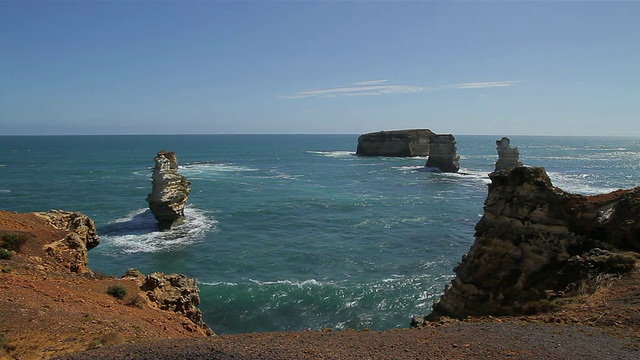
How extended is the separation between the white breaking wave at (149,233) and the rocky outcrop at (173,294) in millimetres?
16378

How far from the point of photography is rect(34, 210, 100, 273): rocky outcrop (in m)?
18.2

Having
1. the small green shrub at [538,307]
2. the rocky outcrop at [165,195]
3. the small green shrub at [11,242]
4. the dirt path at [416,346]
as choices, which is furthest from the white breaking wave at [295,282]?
the rocky outcrop at [165,195]

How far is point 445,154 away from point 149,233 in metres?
68.1

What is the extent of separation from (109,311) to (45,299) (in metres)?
2.00

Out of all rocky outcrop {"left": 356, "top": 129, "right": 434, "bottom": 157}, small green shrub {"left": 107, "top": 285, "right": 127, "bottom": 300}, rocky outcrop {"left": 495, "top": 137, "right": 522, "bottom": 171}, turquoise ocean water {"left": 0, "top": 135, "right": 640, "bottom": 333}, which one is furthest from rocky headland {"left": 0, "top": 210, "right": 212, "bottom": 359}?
rocky outcrop {"left": 356, "top": 129, "right": 434, "bottom": 157}

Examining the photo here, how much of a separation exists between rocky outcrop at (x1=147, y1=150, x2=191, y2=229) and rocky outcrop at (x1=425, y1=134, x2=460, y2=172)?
62.8m

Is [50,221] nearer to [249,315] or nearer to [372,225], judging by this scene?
[249,315]

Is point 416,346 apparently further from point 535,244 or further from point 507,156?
point 507,156

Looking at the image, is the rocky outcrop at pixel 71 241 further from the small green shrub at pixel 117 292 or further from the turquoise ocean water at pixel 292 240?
the turquoise ocean water at pixel 292 240

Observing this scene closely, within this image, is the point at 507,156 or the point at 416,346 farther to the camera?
the point at 507,156

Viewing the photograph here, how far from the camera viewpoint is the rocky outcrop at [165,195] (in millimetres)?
39812

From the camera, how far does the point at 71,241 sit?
64.3ft

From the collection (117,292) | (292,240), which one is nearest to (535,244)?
(117,292)

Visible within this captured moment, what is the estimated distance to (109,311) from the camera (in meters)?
14.0
